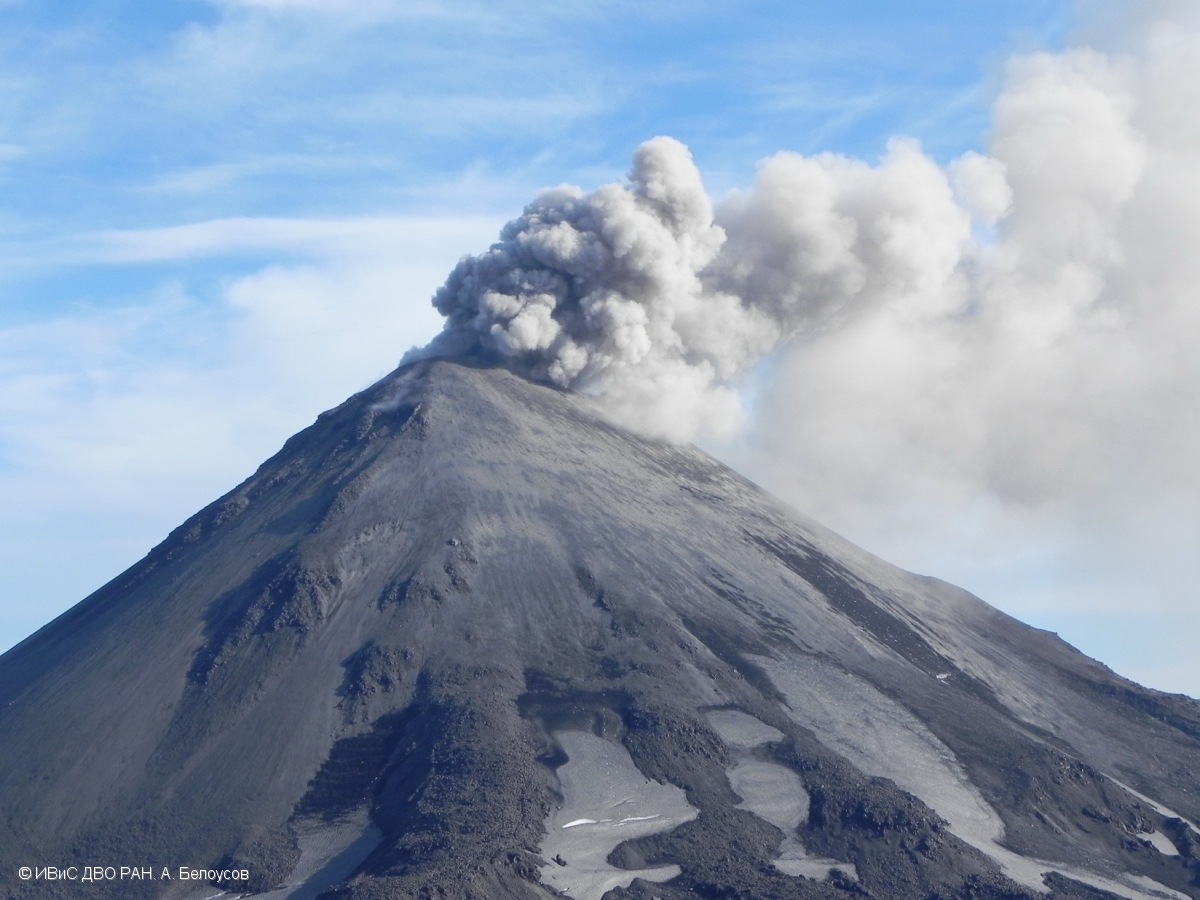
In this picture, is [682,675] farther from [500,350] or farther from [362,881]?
[500,350]

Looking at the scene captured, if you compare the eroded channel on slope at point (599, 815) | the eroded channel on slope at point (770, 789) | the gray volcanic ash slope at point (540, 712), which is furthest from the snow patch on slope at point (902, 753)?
the eroded channel on slope at point (599, 815)

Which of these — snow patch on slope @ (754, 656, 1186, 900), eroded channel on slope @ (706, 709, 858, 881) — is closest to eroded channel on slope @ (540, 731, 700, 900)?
eroded channel on slope @ (706, 709, 858, 881)

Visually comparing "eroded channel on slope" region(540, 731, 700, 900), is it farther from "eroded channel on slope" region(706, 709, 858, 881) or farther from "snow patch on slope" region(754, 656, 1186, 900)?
"snow patch on slope" region(754, 656, 1186, 900)

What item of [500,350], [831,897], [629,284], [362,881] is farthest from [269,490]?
[831,897]

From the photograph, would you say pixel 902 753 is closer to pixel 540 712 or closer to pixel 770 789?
pixel 770 789

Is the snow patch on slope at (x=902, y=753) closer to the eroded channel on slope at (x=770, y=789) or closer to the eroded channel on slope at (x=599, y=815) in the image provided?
the eroded channel on slope at (x=770, y=789)

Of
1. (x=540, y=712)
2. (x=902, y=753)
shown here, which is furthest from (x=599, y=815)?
(x=902, y=753)
